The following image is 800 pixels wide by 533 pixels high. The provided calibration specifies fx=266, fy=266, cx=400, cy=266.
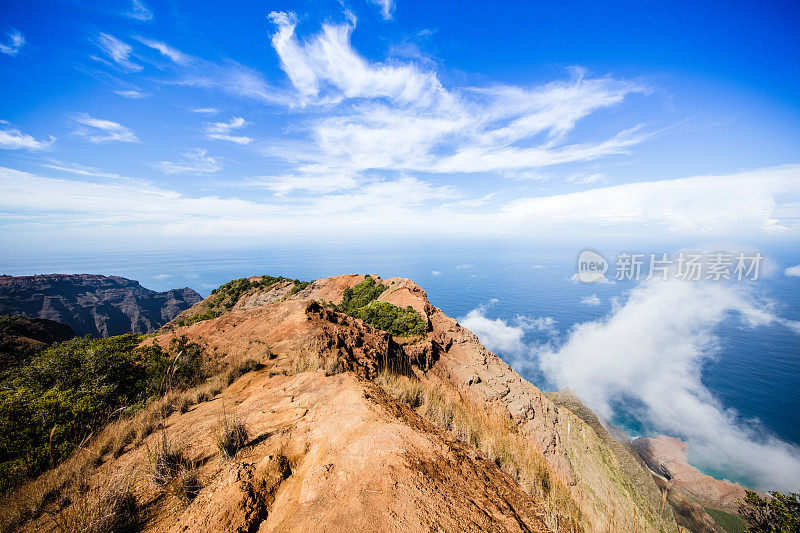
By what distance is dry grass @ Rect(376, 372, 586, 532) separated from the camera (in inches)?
142

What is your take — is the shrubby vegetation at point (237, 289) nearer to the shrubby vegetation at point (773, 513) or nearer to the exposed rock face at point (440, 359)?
the exposed rock face at point (440, 359)

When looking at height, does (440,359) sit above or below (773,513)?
above

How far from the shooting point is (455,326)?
2114cm

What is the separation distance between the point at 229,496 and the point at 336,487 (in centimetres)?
109

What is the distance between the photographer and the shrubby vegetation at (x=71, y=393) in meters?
4.34

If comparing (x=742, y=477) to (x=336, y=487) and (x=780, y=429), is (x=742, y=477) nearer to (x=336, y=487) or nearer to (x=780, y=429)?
(x=780, y=429)

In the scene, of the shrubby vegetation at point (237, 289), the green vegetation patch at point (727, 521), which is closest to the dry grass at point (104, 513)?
the shrubby vegetation at point (237, 289)

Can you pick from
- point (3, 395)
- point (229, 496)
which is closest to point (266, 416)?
point (229, 496)

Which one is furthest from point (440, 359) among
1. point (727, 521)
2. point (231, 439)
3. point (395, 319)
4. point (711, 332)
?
point (711, 332)

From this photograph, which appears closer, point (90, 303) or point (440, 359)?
point (440, 359)

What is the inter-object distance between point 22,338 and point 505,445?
1356 inches

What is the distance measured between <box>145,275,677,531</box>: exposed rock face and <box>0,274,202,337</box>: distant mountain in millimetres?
71079

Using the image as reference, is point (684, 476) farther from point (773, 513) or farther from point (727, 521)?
point (773, 513)

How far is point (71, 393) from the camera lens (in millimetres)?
5691
